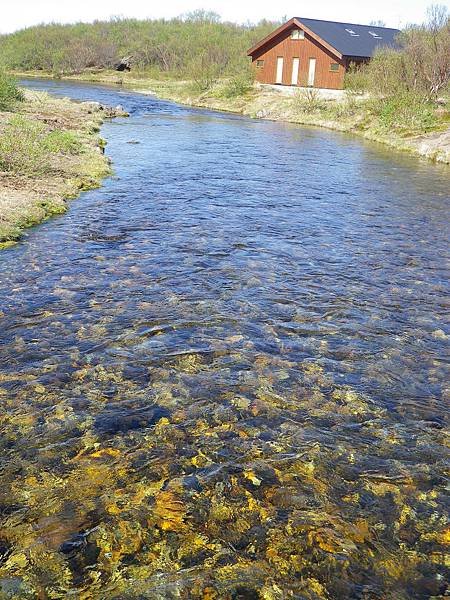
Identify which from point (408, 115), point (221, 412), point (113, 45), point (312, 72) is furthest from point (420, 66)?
point (113, 45)

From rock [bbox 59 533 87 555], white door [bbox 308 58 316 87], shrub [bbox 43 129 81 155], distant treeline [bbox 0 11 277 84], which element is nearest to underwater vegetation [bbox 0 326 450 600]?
rock [bbox 59 533 87 555]

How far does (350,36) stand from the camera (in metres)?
57.8

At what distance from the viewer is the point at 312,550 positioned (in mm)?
5066

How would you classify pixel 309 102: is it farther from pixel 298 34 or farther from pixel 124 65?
pixel 124 65

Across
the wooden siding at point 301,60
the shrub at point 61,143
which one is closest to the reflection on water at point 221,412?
the shrub at point 61,143

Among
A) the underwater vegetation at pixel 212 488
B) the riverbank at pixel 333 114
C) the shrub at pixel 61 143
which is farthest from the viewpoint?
the riverbank at pixel 333 114

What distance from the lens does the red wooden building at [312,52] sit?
174 feet

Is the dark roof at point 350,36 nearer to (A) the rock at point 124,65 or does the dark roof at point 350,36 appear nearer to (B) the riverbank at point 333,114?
(B) the riverbank at point 333,114

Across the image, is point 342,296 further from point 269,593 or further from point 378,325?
point 269,593

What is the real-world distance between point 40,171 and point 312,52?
44.1 m

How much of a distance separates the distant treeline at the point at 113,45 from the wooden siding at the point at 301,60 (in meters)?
20.8

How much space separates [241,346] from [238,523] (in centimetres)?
367

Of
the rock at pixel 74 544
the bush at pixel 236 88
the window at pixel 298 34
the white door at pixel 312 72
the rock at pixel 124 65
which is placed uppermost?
the window at pixel 298 34

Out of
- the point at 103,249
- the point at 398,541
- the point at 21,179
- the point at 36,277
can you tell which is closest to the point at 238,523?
Answer: the point at 398,541
